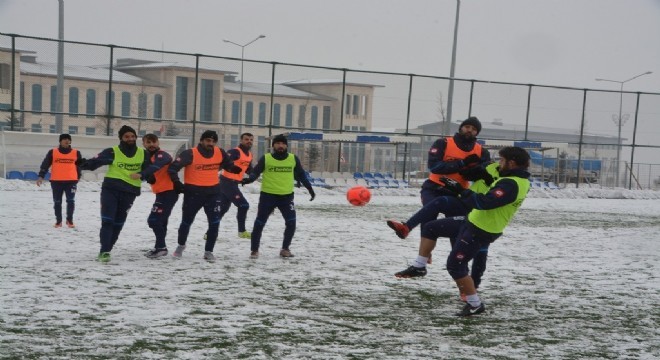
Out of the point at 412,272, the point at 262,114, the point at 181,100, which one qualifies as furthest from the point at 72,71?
the point at 412,272

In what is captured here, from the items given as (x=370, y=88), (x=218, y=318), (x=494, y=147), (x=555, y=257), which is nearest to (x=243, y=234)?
(x=555, y=257)

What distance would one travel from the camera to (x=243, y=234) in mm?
15242

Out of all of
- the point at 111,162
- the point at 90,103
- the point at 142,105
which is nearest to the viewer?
the point at 111,162

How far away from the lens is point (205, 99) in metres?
31.5

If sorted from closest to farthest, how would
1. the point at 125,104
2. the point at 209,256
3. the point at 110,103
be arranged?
1. the point at 209,256
2. the point at 110,103
3. the point at 125,104

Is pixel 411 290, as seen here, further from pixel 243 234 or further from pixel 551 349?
pixel 243 234

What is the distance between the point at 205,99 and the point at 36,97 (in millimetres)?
5965

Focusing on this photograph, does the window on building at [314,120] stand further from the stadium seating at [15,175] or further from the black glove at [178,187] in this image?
the black glove at [178,187]

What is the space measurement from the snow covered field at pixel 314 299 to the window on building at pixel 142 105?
46.9 feet

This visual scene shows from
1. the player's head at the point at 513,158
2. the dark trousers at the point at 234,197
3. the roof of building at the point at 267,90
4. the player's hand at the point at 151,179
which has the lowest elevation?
the dark trousers at the point at 234,197

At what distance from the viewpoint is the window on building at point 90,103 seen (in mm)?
29362

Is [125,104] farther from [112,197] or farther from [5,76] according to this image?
[112,197]

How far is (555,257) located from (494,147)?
85.5 ft

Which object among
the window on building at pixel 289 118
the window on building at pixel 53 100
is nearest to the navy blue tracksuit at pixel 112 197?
the window on building at pixel 53 100
